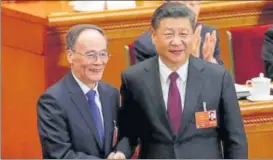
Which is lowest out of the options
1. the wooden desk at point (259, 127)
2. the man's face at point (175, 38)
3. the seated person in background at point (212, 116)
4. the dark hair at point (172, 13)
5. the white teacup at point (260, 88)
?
the wooden desk at point (259, 127)

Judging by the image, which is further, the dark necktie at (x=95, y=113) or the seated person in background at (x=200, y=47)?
the seated person in background at (x=200, y=47)

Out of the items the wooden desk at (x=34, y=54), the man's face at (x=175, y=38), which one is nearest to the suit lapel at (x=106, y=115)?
the man's face at (x=175, y=38)

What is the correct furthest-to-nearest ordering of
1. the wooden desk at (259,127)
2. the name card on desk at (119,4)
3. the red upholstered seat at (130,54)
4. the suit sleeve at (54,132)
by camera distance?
1. the name card on desk at (119,4)
2. the red upholstered seat at (130,54)
3. the wooden desk at (259,127)
4. the suit sleeve at (54,132)

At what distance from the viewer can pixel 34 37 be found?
410 cm

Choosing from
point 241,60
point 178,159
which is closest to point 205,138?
point 178,159

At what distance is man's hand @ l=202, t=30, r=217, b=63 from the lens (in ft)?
11.9

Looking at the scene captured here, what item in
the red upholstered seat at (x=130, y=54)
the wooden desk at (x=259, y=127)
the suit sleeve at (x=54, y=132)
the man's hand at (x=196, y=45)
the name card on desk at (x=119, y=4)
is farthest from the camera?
the name card on desk at (x=119, y=4)

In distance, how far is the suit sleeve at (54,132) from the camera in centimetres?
252

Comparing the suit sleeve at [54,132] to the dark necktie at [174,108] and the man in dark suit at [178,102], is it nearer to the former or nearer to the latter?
the man in dark suit at [178,102]

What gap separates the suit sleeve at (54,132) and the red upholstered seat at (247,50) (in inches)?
66.1

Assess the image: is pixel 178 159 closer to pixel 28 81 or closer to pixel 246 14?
pixel 28 81

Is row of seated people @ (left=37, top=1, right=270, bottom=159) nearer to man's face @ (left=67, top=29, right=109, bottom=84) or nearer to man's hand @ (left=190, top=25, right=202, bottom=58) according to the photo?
man's face @ (left=67, top=29, right=109, bottom=84)

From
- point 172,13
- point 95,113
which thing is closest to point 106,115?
point 95,113

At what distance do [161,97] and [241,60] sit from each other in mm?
1551
